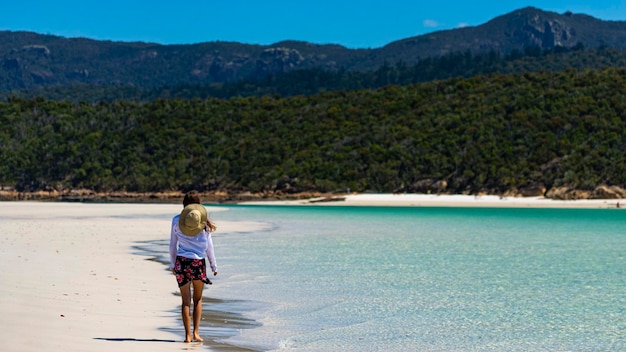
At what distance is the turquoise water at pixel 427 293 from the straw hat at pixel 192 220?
59.3 inches

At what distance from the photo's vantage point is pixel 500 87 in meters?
97.8

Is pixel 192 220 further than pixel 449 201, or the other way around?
pixel 449 201

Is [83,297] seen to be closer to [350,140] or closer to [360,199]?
[360,199]

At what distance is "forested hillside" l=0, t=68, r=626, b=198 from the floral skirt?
6324cm

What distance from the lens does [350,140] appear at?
303 feet

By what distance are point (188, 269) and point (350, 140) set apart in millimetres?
83965

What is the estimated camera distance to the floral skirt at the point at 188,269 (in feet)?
29.0

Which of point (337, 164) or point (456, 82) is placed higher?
point (456, 82)

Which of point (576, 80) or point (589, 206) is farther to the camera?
point (576, 80)

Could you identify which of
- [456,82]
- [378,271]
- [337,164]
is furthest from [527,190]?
[378,271]

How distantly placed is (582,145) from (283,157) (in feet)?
120

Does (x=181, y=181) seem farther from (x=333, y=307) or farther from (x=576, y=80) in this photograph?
(x=333, y=307)

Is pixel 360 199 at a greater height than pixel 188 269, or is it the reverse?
pixel 188 269

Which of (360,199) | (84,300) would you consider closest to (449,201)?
(360,199)
